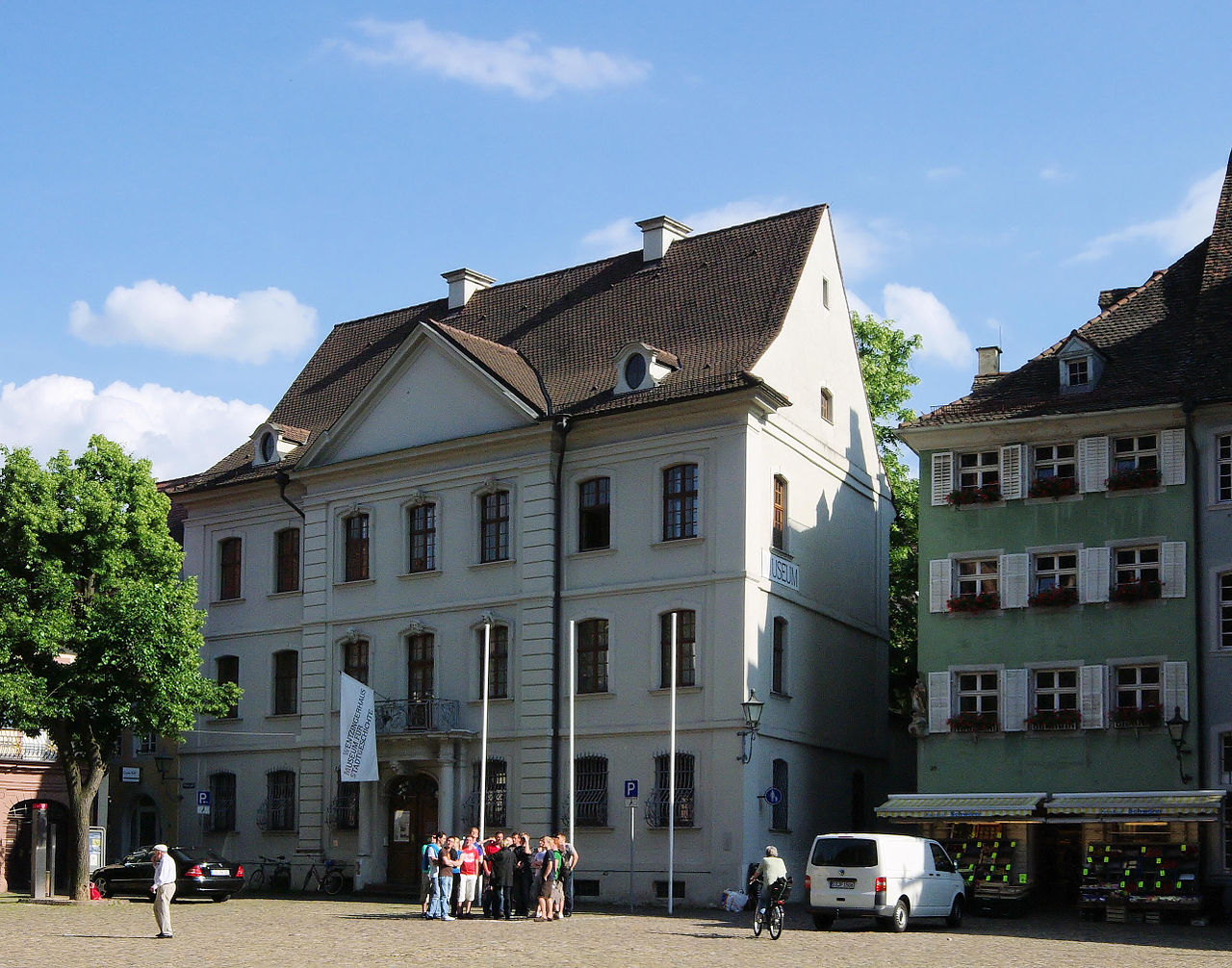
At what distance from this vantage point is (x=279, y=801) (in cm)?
4603

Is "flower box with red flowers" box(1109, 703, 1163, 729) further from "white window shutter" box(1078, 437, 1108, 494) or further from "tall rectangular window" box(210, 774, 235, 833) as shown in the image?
"tall rectangular window" box(210, 774, 235, 833)

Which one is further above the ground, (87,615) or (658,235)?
(658,235)

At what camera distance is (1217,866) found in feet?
113

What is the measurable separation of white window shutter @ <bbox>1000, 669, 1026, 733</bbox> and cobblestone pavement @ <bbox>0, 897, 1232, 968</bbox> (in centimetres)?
452

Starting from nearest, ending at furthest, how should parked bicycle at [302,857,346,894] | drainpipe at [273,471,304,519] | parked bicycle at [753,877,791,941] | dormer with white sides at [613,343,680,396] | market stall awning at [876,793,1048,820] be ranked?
parked bicycle at [753,877,791,941]
market stall awning at [876,793,1048,820]
dormer with white sides at [613,343,680,396]
parked bicycle at [302,857,346,894]
drainpipe at [273,471,304,519]

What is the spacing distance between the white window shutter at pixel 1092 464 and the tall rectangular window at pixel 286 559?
20.8m

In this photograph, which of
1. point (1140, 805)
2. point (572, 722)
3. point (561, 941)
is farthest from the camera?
point (572, 722)

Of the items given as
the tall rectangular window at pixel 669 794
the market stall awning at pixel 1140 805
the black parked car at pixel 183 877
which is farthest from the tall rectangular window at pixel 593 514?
the market stall awning at pixel 1140 805

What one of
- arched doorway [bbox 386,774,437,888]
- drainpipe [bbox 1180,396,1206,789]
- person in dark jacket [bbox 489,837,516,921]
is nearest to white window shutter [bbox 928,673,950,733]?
drainpipe [bbox 1180,396,1206,789]

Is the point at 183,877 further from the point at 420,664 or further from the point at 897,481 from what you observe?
the point at 897,481

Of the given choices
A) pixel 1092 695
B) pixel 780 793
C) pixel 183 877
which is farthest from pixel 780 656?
pixel 183 877

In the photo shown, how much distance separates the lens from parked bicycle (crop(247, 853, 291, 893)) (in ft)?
146

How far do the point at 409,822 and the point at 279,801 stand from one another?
5.12 m

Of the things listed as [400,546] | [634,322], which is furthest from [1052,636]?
[400,546]
